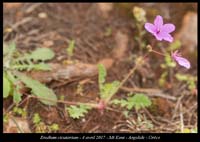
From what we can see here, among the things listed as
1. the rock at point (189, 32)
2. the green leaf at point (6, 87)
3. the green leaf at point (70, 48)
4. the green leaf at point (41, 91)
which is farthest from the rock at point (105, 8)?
the green leaf at point (6, 87)

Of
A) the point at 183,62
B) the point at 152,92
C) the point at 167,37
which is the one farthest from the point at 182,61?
the point at 152,92

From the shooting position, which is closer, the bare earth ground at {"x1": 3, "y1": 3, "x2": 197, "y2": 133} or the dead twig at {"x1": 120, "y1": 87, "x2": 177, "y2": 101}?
the bare earth ground at {"x1": 3, "y1": 3, "x2": 197, "y2": 133}

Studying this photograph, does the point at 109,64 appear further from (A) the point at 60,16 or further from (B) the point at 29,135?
(B) the point at 29,135

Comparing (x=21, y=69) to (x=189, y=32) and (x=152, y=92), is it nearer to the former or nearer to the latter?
(x=152, y=92)

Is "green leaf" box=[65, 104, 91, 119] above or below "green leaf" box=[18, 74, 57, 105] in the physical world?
below

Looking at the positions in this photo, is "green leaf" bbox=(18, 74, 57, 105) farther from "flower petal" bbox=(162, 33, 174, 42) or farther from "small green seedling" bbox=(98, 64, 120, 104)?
"flower petal" bbox=(162, 33, 174, 42)

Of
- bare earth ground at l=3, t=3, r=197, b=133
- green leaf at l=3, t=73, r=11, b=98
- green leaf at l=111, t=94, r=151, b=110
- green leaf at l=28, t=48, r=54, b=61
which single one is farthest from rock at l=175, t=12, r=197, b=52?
green leaf at l=3, t=73, r=11, b=98
